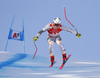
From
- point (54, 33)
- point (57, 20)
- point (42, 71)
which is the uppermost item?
point (57, 20)

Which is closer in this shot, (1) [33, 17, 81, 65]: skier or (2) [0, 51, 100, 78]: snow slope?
(2) [0, 51, 100, 78]: snow slope

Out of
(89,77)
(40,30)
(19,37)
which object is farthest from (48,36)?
(19,37)

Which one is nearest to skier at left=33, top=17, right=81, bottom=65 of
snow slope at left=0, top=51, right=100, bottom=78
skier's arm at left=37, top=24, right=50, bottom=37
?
skier's arm at left=37, top=24, right=50, bottom=37

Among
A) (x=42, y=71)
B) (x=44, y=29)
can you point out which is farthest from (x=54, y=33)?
(x=42, y=71)

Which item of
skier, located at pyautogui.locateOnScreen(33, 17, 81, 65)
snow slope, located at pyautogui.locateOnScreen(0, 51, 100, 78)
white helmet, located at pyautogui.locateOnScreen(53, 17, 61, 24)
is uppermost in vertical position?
white helmet, located at pyautogui.locateOnScreen(53, 17, 61, 24)

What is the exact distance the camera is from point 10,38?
690cm

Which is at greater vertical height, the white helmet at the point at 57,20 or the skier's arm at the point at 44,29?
the white helmet at the point at 57,20

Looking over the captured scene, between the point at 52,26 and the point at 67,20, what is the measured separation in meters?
0.34

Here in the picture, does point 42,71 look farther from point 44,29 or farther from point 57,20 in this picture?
point 57,20

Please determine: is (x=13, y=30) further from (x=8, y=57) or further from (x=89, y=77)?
(x=89, y=77)

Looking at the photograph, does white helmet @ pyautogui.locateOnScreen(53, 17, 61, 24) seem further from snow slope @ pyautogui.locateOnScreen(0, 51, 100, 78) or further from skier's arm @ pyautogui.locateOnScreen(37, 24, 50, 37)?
snow slope @ pyautogui.locateOnScreen(0, 51, 100, 78)

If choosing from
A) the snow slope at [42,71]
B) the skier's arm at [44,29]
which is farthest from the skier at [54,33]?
the snow slope at [42,71]

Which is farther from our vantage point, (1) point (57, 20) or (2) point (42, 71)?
(1) point (57, 20)

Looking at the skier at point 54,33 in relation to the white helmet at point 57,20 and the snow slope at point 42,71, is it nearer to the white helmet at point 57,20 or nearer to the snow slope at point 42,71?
the white helmet at point 57,20
